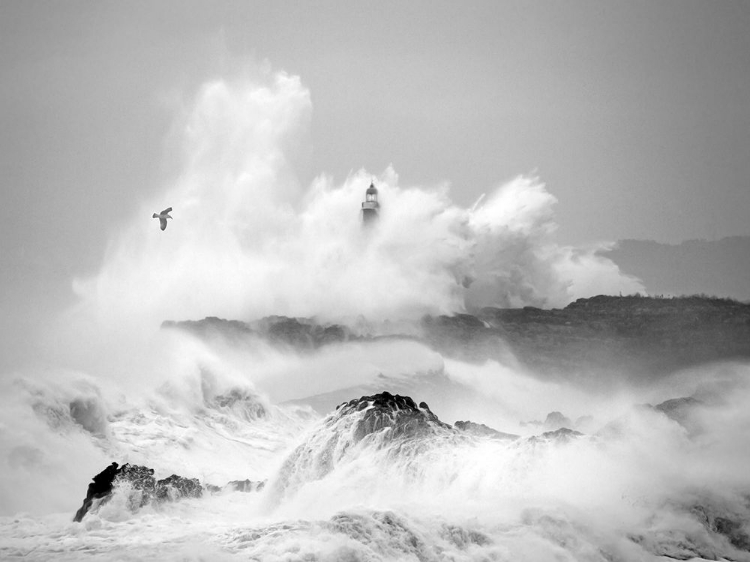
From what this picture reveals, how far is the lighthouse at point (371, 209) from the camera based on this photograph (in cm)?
7969

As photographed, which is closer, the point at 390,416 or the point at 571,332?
the point at 390,416

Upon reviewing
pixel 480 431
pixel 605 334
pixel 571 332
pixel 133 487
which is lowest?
pixel 133 487

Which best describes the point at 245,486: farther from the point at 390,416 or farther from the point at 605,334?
the point at 605,334

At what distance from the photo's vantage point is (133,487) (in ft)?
119

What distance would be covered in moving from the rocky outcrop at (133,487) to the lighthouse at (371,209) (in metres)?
43.4

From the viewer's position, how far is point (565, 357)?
74125mm

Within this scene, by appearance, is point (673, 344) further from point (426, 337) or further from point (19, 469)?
point (19, 469)

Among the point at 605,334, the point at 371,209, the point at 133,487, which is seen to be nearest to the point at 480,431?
the point at 133,487

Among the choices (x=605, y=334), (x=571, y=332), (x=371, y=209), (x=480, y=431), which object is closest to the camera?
(x=480, y=431)

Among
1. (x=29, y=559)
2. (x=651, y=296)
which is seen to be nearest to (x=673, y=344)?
(x=651, y=296)

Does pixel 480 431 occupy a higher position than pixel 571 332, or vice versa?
pixel 571 332

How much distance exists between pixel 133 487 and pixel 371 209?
46632mm

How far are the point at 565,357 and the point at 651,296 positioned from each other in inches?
399

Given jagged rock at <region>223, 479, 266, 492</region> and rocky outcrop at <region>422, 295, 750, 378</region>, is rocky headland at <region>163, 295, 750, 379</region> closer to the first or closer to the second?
rocky outcrop at <region>422, 295, 750, 378</region>
